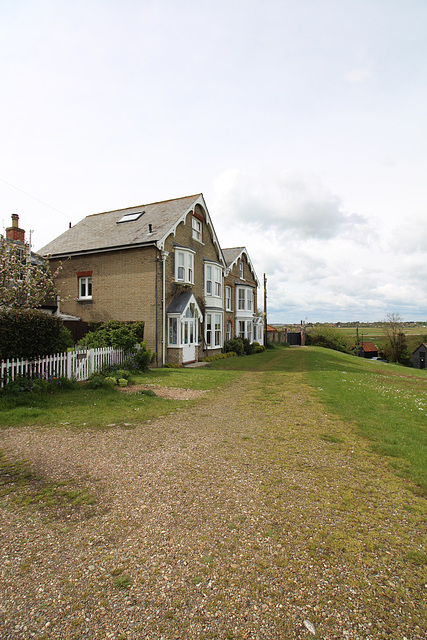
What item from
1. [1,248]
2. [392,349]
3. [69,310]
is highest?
[1,248]

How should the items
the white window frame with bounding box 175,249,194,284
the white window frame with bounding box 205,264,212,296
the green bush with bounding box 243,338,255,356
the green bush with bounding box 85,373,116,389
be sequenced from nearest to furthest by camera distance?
1. the green bush with bounding box 85,373,116,389
2. the white window frame with bounding box 175,249,194,284
3. the white window frame with bounding box 205,264,212,296
4. the green bush with bounding box 243,338,255,356

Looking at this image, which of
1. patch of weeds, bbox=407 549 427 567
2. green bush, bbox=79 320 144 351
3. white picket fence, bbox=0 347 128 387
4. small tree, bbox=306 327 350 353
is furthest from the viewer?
small tree, bbox=306 327 350 353

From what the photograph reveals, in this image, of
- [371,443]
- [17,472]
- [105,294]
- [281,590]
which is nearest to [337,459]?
[371,443]

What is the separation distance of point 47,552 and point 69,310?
854 inches

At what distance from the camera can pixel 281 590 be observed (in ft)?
9.87

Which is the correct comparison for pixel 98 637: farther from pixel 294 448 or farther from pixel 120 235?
pixel 120 235

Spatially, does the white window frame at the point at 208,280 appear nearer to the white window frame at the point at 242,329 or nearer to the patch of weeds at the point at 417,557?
the white window frame at the point at 242,329

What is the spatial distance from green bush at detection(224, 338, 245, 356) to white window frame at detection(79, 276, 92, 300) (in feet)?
43.3

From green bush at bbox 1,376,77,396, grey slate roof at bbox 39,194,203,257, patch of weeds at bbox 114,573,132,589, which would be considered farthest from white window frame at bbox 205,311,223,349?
patch of weeds at bbox 114,573,132,589

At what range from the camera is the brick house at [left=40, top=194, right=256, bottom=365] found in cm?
2058

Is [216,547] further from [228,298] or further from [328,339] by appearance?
[328,339]

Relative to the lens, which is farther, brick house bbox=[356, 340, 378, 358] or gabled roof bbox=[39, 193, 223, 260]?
brick house bbox=[356, 340, 378, 358]

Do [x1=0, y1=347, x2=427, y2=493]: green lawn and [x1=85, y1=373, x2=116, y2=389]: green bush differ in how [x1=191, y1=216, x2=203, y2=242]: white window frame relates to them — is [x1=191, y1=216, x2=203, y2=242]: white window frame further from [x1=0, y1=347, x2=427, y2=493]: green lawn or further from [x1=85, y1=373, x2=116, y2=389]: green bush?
[x1=85, y1=373, x2=116, y2=389]: green bush

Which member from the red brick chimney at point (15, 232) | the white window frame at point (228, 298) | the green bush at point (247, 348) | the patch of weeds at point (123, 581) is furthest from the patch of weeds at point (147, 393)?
the green bush at point (247, 348)
